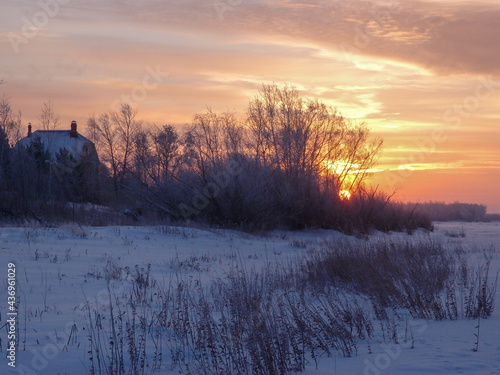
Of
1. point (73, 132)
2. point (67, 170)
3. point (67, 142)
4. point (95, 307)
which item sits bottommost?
point (95, 307)

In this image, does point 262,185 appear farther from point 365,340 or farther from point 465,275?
point 365,340

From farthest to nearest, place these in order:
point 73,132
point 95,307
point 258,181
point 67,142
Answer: point 73,132
point 67,142
point 258,181
point 95,307

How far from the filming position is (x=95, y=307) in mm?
8547

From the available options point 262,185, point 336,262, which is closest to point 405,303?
point 336,262

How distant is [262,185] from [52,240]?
14.9 m

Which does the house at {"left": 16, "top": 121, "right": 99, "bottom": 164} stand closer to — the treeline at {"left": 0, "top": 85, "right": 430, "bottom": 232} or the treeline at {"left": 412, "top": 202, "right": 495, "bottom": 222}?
the treeline at {"left": 0, "top": 85, "right": 430, "bottom": 232}

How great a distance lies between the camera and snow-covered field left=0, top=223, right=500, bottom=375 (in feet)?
18.6

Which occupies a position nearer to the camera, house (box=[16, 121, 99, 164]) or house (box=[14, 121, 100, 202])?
house (box=[14, 121, 100, 202])

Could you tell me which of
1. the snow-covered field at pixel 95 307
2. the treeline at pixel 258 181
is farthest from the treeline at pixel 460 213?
the snow-covered field at pixel 95 307

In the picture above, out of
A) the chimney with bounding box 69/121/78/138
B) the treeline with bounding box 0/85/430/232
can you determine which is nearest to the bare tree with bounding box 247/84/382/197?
the treeline with bounding box 0/85/430/232

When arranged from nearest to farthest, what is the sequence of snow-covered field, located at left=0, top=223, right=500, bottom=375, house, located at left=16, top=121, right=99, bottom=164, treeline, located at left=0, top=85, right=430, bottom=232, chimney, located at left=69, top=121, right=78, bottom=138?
snow-covered field, located at left=0, top=223, right=500, bottom=375, treeline, located at left=0, top=85, right=430, bottom=232, house, located at left=16, top=121, right=99, bottom=164, chimney, located at left=69, top=121, right=78, bottom=138

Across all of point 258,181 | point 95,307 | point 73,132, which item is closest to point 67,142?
point 73,132

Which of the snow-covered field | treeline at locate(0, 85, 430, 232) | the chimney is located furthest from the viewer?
the chimney

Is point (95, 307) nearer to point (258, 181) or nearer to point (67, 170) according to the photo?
point (258, 181)
